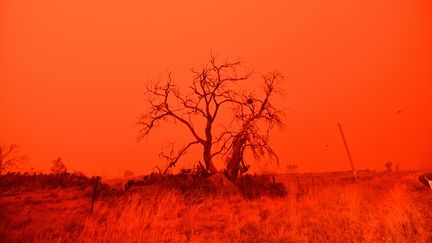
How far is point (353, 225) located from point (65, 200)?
415 inches

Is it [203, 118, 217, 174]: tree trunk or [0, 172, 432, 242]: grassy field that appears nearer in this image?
[0, 172, 432, 242]: grassy field

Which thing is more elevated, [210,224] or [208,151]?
[208,151]

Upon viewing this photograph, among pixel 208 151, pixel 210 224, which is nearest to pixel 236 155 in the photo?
pixel 208 151

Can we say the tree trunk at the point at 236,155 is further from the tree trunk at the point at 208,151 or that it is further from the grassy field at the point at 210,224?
the grassy field at the point at 210,224

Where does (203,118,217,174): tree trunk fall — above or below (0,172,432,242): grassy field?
above

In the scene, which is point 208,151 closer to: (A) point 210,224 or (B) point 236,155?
(B) point 236,155

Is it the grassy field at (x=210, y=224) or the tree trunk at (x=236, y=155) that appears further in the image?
the tree trunk at (x=236, y=155)

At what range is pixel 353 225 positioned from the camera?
19.7 feet

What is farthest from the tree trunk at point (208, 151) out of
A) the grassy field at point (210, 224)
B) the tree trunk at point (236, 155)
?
the grassy field at point (210, 224)

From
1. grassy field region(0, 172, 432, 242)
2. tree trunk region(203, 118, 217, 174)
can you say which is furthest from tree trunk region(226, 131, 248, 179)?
grassy field region(0, 172, 432, 242)

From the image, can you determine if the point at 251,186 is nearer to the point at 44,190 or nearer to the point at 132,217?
the point at 132,217

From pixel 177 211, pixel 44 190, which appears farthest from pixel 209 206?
pixel 44 190

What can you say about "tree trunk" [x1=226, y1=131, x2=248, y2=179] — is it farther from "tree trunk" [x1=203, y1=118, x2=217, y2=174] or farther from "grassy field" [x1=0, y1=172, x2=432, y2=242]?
"grassy field" [x1=0, y1=172, x2=432, y2=242]

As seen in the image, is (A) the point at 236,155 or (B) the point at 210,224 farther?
(A) the point at 236,155
